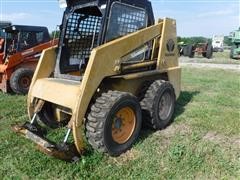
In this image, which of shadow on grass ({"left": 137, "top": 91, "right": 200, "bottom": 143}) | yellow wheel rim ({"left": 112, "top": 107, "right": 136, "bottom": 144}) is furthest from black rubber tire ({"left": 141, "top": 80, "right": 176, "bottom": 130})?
yellow wheel rim ({"left": 112, "top": 107, "right": 136, "bottom": 144})

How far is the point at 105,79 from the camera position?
4375 millimetres

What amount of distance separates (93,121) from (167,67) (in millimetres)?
2258

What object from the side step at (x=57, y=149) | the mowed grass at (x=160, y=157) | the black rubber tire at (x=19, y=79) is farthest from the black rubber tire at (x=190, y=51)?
the side step at (x=57, y=149)

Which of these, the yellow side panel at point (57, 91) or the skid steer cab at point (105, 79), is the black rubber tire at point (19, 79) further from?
the yellow side panel at point (57, 91)

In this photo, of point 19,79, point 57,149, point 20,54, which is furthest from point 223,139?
point 20,54

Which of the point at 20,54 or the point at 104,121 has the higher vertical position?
the point at 20,54

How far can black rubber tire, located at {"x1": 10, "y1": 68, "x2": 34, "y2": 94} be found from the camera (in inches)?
332

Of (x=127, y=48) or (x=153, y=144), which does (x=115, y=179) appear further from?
(x=127, y=48)

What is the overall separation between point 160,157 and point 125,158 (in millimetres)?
464

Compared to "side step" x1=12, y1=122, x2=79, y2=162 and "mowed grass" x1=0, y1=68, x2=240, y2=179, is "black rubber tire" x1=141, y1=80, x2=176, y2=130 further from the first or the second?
"side step" x1=12, y1=122, x2=79, y2=162

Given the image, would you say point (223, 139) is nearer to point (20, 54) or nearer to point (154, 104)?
point (154, 104)

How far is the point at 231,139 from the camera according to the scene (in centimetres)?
480

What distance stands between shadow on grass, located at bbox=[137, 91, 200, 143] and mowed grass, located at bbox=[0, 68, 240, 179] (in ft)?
0.05

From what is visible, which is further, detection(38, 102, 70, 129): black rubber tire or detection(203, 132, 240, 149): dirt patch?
detection(38, 102, 70, 129): black rubber tire
